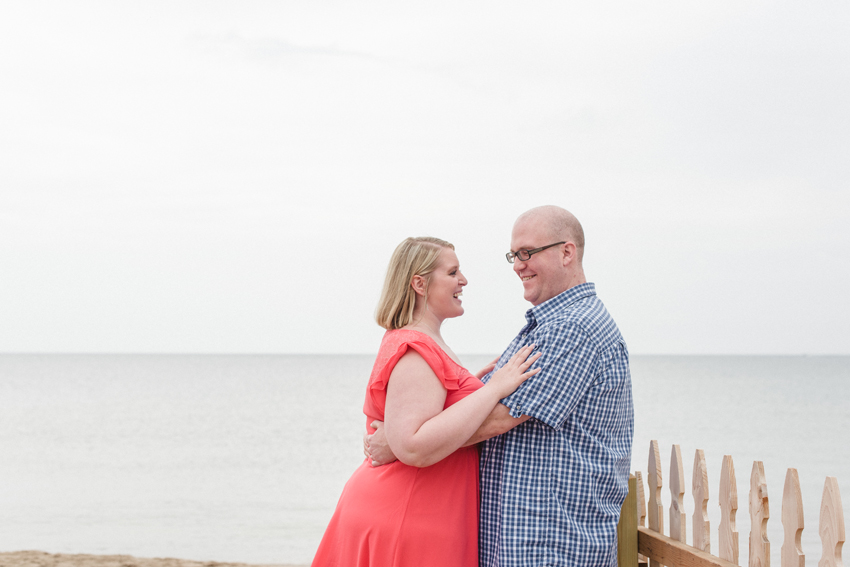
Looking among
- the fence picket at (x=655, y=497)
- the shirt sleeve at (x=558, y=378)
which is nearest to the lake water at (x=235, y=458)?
the fence picket at (x=655, y=497)

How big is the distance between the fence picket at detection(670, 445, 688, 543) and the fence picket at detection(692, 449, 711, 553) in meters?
0.06

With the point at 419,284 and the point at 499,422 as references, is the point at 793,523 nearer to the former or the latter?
the point at 499,422

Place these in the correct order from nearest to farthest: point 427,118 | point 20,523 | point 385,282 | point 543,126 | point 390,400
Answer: point 390,400, point 385,282, point 20,523, point 543,126, point 427,118

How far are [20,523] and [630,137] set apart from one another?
31469 mm

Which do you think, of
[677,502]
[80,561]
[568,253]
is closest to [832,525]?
[677,502]

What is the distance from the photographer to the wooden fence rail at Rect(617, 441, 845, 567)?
230 cm

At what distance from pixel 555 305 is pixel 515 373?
0.38 meters

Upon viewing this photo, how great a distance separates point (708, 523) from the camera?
2902mm

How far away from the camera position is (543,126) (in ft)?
99.8

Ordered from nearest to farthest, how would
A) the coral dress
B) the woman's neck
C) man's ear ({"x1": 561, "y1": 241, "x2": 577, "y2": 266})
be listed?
the coral dress → man's ear ({"x1": 561, "y1": 241, "x2": 577, "y2": 266}) → the woman's neck

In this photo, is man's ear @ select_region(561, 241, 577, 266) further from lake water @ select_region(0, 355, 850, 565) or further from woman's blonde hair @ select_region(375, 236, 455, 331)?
lake water @ select_region(0, 355, 850, 565)

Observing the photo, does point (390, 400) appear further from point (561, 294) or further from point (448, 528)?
point (561, 294)

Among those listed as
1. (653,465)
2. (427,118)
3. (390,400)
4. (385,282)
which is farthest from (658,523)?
(427,118)

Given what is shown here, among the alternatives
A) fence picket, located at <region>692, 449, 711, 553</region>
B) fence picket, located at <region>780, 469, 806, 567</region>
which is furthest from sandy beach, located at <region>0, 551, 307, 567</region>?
fence picket, located at <region>780, 469, 806, 567</region>
